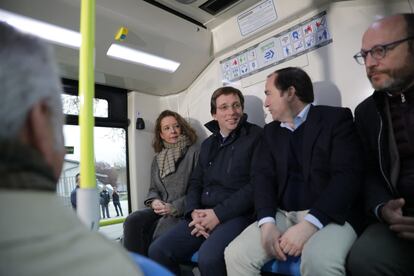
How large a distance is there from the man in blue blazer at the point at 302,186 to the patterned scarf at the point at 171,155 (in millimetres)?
1001

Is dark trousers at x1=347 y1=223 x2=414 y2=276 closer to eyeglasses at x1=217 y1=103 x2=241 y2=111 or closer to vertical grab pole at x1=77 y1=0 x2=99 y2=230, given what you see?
vertical grab pole at x1=77 y1=0 x2=99 y2=230

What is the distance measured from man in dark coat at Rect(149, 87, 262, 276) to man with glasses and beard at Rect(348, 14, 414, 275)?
0.78 m

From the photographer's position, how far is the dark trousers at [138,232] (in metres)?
2.46

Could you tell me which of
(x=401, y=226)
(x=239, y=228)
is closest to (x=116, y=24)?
(x=239, y=228)

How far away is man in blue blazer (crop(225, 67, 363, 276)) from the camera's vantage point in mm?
1429

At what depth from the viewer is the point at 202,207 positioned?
2.31 meters

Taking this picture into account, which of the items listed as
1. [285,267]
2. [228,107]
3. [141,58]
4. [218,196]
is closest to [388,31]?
[228,107]

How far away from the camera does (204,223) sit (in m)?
1.96

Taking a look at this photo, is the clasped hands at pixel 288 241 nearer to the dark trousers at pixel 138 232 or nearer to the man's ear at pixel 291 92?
the man's ear at pixel 291 92

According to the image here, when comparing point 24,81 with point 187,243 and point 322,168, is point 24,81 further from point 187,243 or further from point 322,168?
point 187,243

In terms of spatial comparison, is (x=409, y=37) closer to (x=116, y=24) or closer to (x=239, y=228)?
(x=239, y=228)

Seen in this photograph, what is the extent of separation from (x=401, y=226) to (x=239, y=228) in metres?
0.95

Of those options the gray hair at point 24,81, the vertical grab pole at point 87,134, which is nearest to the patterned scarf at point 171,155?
the vertical grab pole at point 87,134

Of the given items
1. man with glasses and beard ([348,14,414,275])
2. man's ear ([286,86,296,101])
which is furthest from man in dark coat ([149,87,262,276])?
man with glasses and beard ([348,14,414,275])
